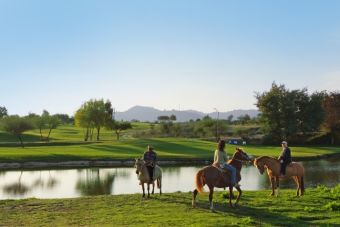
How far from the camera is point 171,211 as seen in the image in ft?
61.4

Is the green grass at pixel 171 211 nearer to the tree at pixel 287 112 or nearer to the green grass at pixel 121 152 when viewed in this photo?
the green grass at pixel 121 152

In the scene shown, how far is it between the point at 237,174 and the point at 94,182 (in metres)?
23.0

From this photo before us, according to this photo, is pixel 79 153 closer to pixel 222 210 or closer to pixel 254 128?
pixel 222 210

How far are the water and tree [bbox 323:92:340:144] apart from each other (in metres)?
49.8

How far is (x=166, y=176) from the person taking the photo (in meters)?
43.9

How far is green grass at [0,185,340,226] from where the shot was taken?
651 inches

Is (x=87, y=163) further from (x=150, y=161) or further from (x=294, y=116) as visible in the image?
(x=294, y=116)

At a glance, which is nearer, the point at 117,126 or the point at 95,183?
the point at 95,183

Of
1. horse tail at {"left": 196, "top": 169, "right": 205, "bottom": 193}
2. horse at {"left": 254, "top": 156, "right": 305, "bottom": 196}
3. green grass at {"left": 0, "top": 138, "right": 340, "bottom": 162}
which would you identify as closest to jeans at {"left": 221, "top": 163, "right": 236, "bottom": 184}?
horse tail at {"left": 196, "top": 169, "right": 205, "bottom": 193}

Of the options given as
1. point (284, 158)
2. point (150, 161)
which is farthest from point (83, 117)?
point (284, 158)

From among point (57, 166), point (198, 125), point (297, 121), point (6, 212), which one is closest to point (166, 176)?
point (57, 166)

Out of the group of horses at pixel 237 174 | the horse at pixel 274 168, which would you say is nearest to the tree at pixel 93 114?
the group of horses at pixel 237 174

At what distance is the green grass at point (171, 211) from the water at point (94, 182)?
32.9 ft

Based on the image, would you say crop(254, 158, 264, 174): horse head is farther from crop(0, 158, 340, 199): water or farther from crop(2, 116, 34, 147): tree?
crop(2, 116, 34, 147): tree
